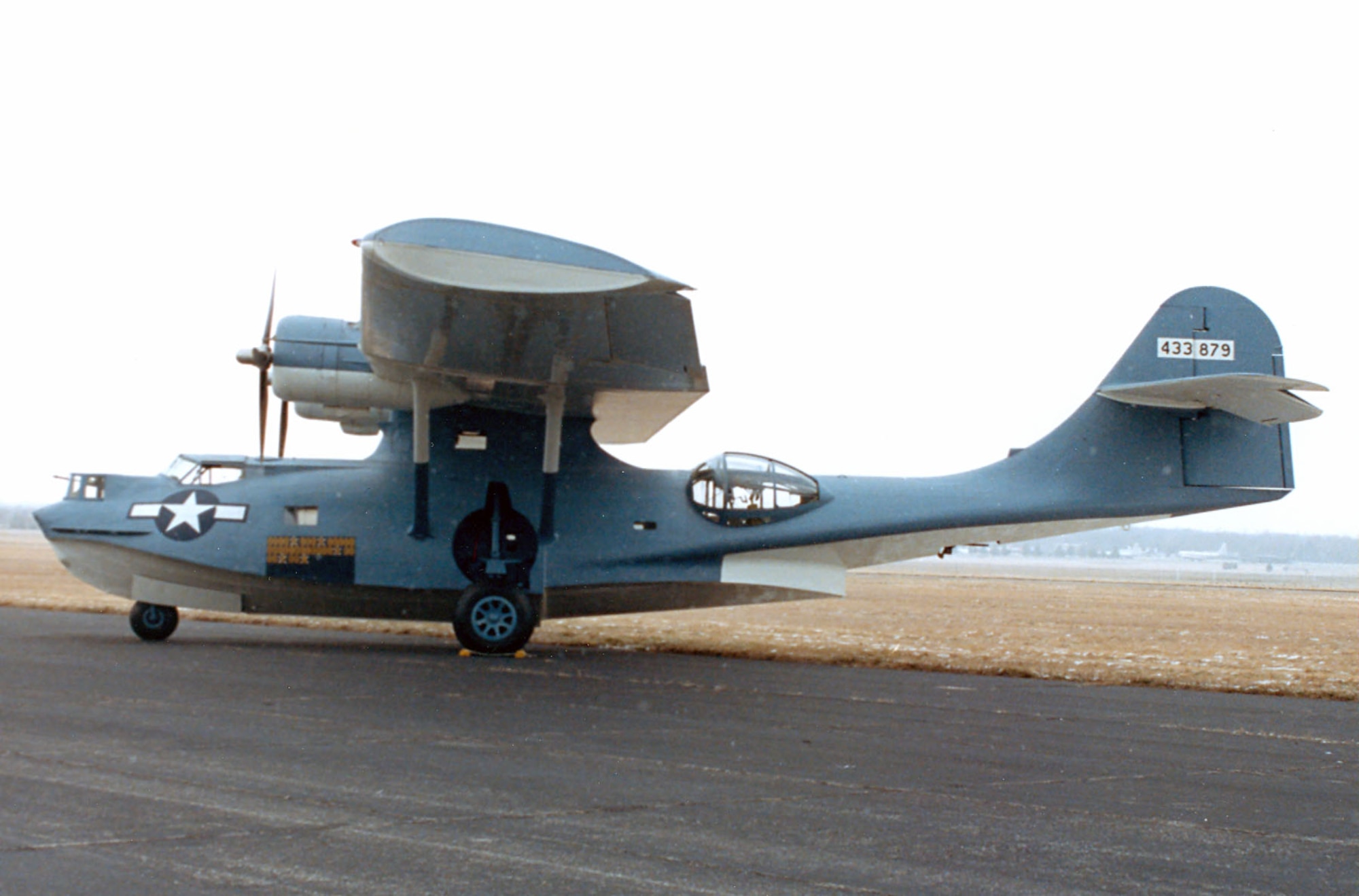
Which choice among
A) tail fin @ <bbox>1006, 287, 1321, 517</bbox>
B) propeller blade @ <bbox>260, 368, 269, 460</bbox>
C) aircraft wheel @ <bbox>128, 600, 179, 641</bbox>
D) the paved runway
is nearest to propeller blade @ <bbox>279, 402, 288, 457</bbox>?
propeller blade @ <bbox>260, 368, 269, 460</bbox>

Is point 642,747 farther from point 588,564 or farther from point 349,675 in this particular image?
point 588,564

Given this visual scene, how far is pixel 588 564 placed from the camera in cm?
1545

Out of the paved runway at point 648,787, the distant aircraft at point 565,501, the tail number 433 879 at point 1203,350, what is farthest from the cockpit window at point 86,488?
the tail number 433 879 at point 1203,350

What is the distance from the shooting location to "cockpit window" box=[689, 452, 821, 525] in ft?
51.4

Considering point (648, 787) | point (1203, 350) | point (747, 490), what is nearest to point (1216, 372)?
point (1203, 350)

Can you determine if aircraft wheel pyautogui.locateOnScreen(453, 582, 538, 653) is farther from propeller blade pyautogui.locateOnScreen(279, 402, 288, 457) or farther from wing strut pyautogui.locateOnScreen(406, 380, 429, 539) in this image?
propeller blade pyautogui.locateOnScreen(279, 402, 288, 457)

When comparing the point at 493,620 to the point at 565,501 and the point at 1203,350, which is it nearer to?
the point at 565,501

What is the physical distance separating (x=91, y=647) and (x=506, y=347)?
666 cm

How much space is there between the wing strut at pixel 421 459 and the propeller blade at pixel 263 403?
2.40 m

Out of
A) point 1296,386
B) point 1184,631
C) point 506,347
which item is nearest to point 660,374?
point 506,347

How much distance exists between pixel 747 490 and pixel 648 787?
30.4 feet

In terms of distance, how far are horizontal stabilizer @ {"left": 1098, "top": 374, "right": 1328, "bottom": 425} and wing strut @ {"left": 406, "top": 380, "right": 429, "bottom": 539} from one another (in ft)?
29.9

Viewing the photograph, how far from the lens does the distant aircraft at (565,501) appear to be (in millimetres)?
15125

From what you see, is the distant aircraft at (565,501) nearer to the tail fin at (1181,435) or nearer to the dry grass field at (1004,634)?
the tail fin at (1181,435)
